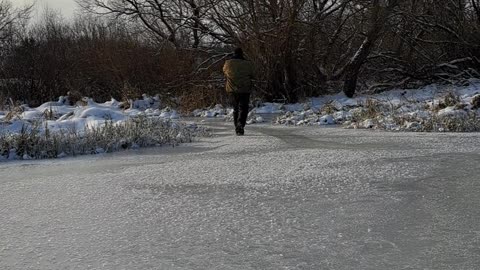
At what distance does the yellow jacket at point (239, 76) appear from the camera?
11.7 m

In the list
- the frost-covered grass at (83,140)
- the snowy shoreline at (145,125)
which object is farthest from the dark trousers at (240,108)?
the frost-covered grass at (83,140)

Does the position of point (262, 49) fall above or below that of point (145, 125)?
above

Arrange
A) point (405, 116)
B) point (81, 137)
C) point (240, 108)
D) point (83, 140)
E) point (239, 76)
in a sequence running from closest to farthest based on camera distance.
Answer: point (83, 140), point (81, 137), point (239, 76), point (240, 108), point (405, 116)

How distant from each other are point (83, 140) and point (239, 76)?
355 cm

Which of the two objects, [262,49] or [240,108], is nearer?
[240,108]

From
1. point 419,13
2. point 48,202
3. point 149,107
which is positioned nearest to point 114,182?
point 48,202

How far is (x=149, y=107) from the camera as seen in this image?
22.0 m

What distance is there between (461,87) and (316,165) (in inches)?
599

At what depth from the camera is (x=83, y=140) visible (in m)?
9.83

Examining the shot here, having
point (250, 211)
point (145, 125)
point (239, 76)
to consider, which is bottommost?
point (250, 211)

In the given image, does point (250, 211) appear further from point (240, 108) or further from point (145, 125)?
point (240, 108)

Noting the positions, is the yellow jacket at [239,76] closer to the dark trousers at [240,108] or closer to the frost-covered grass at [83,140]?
the dark trousers at [240,108]

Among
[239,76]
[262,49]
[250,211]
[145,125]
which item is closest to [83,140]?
[145,125]

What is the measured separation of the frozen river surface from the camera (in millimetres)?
3631
